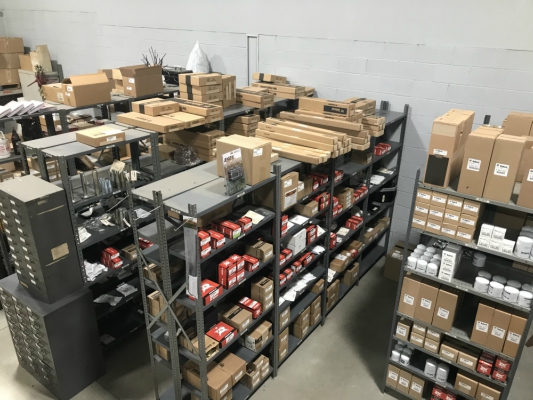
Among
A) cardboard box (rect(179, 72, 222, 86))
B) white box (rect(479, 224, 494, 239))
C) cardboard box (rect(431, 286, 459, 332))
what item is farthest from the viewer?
cardboard box (rect(179, 72, 222, 86))

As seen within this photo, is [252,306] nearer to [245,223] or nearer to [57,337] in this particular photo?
[245,223]

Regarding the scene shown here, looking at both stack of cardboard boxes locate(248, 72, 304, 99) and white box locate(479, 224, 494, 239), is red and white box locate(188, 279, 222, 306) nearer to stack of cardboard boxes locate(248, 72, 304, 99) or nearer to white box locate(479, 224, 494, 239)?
white box locate(479, 224, 494, 239)

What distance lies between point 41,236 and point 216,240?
1.33 metres

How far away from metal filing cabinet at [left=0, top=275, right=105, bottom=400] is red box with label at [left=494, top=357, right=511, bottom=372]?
3127 millimetres

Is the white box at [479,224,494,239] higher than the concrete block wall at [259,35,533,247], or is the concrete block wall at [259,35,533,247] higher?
the concrete block wall at [259,35,533,247]

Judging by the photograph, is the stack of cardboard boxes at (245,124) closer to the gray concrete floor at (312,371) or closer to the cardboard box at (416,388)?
the gray concrete floor at (312,371)

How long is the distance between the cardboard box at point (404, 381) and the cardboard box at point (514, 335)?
83 centimetres

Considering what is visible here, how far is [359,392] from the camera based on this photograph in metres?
3.67

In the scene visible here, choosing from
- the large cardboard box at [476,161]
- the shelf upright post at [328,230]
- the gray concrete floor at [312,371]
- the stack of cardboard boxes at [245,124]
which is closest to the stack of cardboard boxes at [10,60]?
the gray concrete floor at [312,371]

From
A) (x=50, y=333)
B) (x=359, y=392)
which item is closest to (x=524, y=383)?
(x=359, y=392)

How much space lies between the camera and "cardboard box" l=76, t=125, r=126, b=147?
131 inches

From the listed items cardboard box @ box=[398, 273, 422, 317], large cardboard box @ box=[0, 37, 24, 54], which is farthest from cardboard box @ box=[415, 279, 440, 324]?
large cardboard box @ box=[0, 37, 24, 54]

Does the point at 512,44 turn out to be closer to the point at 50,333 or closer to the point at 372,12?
the point at 372,12

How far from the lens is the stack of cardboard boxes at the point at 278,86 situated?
16.7ft
